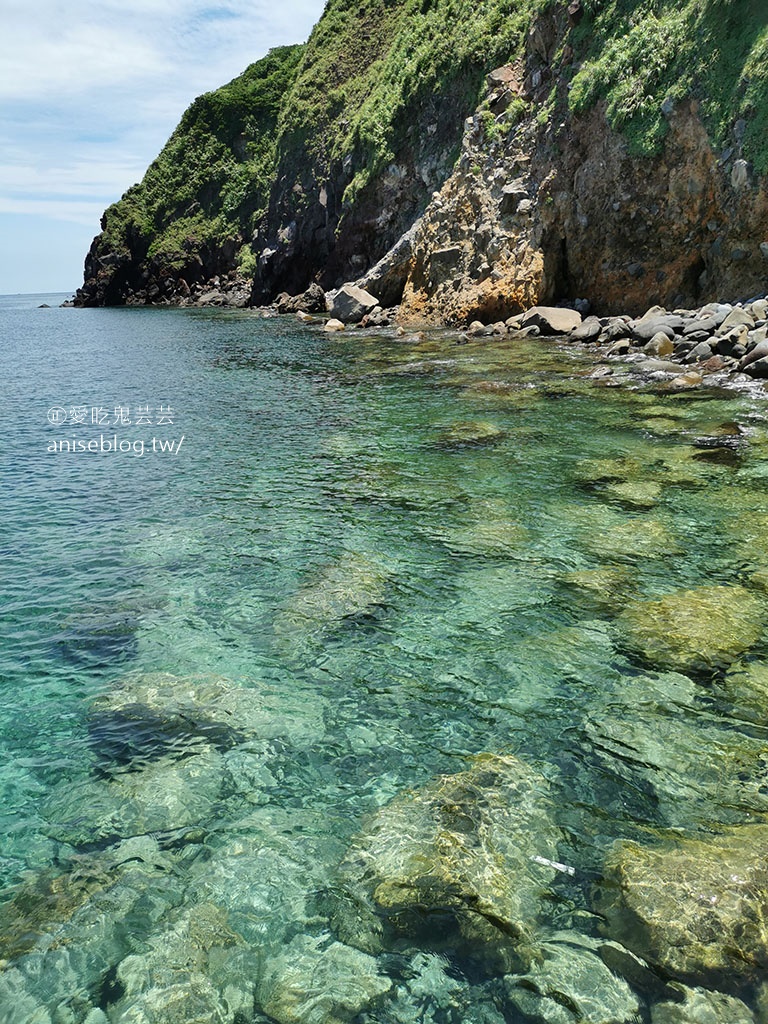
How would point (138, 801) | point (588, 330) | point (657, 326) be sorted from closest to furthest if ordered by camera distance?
point (138, 801) → point (657, 326) → point (588, 330)

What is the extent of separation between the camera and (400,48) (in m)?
56.0

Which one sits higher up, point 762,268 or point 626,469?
point 762,268

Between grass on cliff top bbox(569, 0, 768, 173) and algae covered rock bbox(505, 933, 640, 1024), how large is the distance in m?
28.9

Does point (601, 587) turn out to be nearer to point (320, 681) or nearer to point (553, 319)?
point (320, 681)

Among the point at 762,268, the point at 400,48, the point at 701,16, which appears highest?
the point at 400,48

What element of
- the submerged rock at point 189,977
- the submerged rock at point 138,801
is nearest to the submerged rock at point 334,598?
the submerged rock at point 138,801

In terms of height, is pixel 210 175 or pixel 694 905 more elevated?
pixel 210 175

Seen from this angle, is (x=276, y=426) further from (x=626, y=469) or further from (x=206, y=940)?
(x=206, y=940)

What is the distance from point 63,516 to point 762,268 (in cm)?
2604

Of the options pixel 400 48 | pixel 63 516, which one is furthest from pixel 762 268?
pixel 400 48

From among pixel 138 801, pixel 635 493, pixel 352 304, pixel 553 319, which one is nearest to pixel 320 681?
pixel 138 801

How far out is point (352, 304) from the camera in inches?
1873

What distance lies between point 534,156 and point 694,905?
39.5 m

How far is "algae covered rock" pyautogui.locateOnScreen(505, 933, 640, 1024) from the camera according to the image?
4254 millimetres
